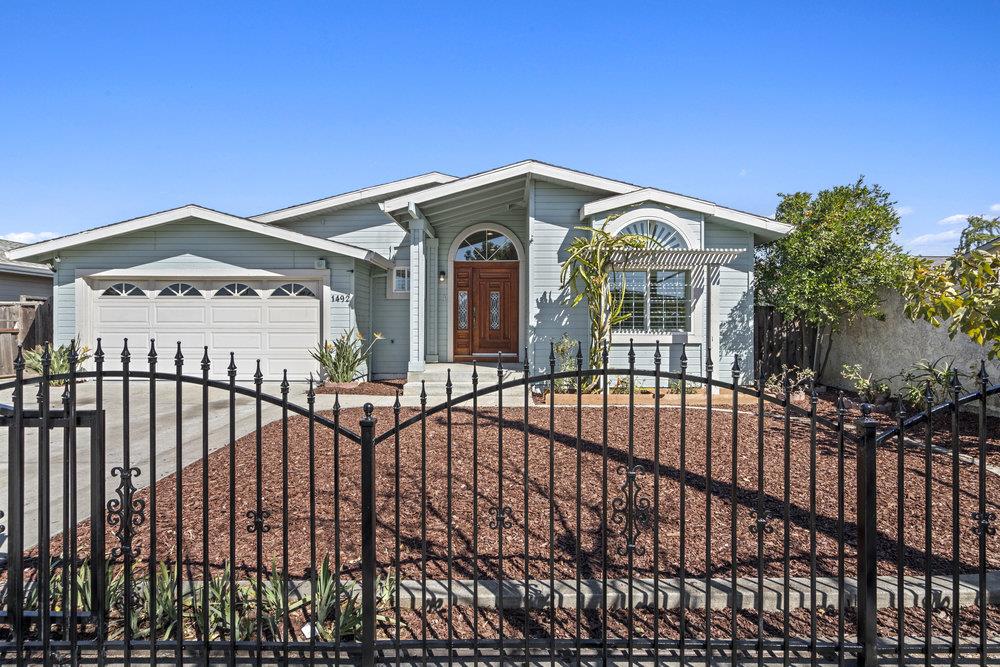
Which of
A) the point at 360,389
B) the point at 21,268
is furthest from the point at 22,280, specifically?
the point at 360,389

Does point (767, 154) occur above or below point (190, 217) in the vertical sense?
above

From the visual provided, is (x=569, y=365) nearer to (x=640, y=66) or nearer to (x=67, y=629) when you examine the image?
(x=640, y=66)

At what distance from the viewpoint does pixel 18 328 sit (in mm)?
13609

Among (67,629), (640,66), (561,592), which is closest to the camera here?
(67,629)

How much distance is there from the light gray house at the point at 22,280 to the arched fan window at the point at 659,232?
16.3 metres

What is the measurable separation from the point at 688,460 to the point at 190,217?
35.8 ft

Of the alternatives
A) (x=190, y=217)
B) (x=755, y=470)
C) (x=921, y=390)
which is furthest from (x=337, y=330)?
(x=921, y=390)

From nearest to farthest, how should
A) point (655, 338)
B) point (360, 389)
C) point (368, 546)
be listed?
point (368, 546), point (655, 338), point (360, 389)

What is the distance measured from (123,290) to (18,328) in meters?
4.13

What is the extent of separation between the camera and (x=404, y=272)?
13297 mm

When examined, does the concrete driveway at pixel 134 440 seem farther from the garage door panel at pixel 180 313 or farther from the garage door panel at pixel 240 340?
the garage door panel at pixel 180 313

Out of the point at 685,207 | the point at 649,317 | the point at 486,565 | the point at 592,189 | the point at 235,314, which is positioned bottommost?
the point at 486,565

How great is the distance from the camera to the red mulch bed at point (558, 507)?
335 cm

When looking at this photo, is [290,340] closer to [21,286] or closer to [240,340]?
[240,340]
